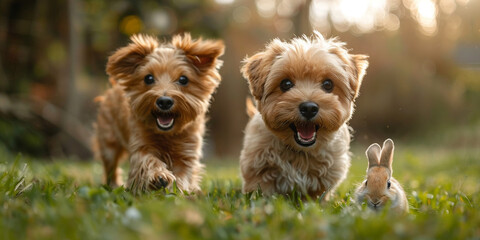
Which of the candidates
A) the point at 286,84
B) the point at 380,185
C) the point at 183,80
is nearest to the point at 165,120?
the point at 183,80

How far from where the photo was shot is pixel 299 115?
3.60m

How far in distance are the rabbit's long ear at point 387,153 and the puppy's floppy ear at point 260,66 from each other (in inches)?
43.1

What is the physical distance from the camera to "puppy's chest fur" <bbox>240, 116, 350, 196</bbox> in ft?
13.2

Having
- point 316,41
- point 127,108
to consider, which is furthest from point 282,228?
point 127,108

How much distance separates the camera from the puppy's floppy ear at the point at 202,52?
183 inches

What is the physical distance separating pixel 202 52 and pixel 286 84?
114cm

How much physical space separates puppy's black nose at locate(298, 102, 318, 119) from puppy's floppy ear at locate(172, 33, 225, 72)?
1.38 m

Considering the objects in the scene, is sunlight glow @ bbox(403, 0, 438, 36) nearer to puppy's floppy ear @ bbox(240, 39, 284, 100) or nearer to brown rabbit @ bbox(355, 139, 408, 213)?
puppy's floppy ear @ bbox(240, 39, 284, 100)

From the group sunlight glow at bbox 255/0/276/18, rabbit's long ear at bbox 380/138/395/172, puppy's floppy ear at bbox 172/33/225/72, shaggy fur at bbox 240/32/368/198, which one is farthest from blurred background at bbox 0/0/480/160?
rabbit's long ear at bbox 380/138/395/172

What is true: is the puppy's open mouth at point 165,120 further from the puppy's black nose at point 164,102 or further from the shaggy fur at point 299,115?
the shaggy fur at point 299,115

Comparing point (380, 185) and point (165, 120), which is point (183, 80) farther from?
point (380, 185)

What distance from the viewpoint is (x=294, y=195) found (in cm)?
393

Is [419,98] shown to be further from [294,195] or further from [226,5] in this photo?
[294,195]

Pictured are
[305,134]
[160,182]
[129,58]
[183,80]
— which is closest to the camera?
[305,134]
